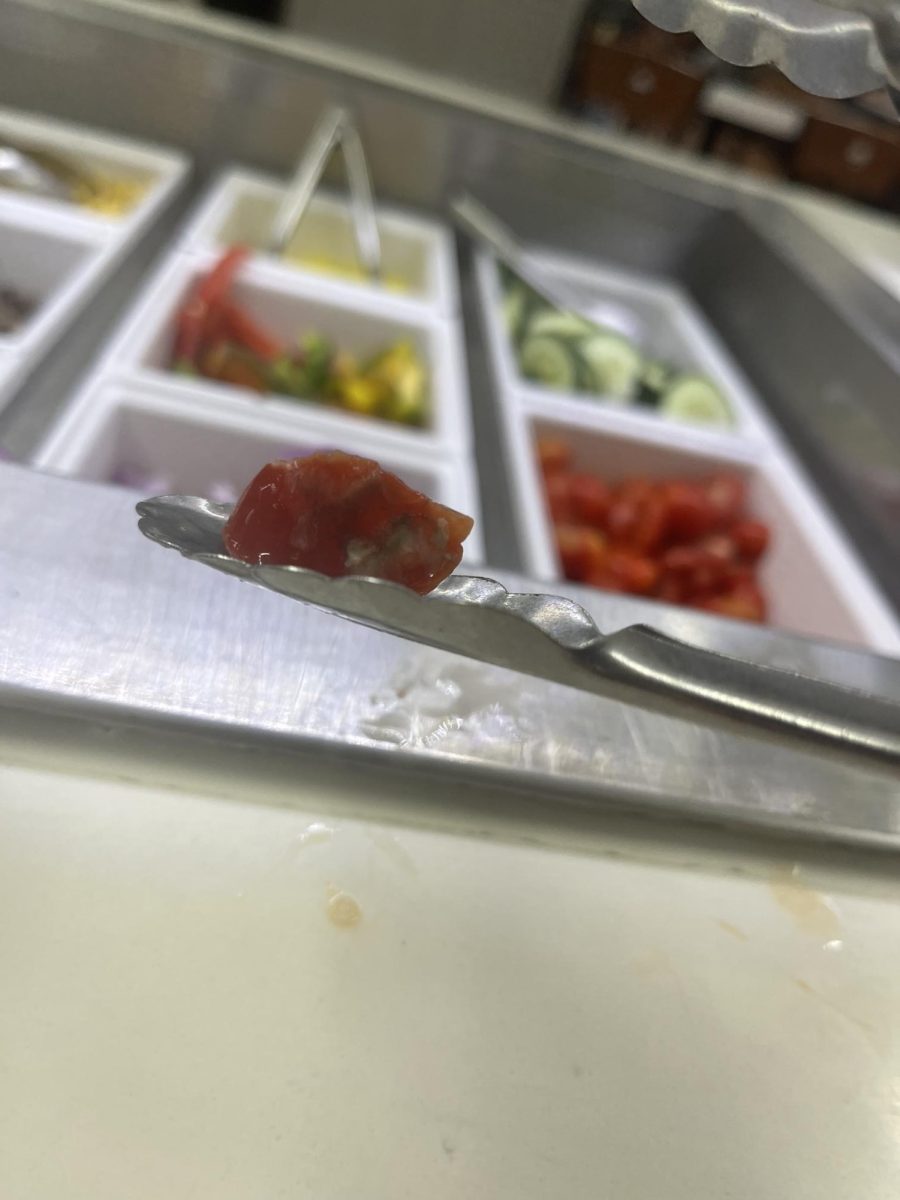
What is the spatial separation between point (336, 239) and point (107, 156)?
1.38 feet

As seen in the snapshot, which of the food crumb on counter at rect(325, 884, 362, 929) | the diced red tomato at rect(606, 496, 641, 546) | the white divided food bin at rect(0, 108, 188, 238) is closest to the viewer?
the food crumb on counter at rect(325, 884, 362, 929)

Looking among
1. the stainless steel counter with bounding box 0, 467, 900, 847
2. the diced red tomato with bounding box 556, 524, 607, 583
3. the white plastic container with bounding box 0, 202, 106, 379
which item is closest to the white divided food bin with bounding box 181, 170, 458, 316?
the white plastic container with bounding box 0, 202, 106, 379

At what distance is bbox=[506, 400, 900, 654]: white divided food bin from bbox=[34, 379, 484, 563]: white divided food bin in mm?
86

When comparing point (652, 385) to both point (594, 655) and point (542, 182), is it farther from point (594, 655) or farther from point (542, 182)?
point (594, 655)

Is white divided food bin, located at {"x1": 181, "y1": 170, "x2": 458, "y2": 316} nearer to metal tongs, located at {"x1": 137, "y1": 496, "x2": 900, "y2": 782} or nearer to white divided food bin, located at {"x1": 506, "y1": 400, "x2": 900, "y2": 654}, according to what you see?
white divided food bin, located at {"x1": 506, "y1": 400, "x2": 900, "y2": 654}

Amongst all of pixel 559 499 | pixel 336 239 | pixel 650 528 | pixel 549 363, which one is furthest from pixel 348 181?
pixel 650 528

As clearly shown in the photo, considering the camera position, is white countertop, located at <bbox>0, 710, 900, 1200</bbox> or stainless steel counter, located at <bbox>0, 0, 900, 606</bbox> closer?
white countertop, located at <bbox>0, 710, 900, 1200</bbox>

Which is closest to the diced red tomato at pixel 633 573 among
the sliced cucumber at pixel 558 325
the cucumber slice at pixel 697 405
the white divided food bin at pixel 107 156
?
the cucumber slice at pixel 697 405

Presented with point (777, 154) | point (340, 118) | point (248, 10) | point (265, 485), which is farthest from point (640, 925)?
point (777, 154)

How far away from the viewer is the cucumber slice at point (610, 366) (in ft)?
4.80

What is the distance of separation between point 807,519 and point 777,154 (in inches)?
123

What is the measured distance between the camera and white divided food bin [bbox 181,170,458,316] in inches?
54.6

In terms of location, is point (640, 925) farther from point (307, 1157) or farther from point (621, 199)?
point (621, 199)

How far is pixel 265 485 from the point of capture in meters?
0.36
